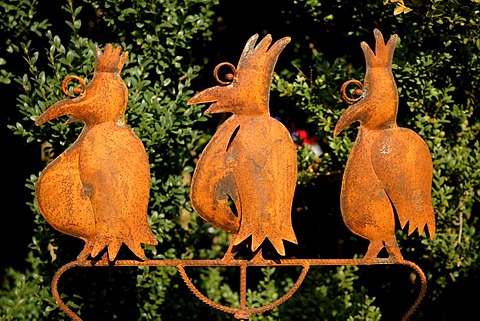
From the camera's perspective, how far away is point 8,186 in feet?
14.4

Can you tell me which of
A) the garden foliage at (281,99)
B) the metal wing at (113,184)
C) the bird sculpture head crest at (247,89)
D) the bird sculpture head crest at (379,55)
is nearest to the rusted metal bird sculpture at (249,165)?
the bird sculpture head crest at (247,89)

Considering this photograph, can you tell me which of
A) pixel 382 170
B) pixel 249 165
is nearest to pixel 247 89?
pixel 249 165

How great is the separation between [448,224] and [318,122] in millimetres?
739

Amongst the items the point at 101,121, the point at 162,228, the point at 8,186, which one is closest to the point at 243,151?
the point at 101,121

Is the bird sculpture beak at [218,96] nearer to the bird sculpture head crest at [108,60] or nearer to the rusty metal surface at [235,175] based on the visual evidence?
the rusty metal surface at [235,175]

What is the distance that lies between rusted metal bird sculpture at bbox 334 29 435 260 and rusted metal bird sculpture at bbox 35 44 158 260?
65cm

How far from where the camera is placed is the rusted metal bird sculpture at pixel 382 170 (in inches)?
104

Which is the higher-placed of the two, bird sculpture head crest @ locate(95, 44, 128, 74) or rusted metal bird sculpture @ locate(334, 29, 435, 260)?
bird sculpture head crest @ locate(95, 44, 128, 74)

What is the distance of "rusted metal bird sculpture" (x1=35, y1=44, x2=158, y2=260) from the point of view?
2508 mm

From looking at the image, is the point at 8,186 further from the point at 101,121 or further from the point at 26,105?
the point at 101,121

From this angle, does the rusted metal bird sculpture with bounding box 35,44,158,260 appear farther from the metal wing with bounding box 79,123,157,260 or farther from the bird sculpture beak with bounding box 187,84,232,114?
the bird sculpture beak with bounding box 187,84,232,114

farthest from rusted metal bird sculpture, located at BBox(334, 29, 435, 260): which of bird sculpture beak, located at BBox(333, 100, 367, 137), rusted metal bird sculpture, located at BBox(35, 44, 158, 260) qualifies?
rusted metal bird sculpture, located at BBox(35, 44, 158, 260)

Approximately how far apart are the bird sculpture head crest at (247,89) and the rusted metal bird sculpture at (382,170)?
0.28 meters

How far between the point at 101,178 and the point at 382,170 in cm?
86
